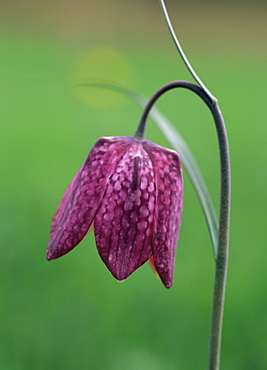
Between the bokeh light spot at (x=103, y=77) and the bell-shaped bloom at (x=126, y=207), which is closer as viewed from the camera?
the bell-shaped bloom at (x=126, y=207)

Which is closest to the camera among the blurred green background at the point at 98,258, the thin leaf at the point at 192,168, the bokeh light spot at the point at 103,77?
the thin leaf at the point at 192,168

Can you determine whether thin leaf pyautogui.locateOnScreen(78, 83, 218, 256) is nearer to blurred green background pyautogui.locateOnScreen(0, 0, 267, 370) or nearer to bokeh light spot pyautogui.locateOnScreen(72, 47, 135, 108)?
blurred green background pyautogui.locateOnScreen(0, 0, 267, 370)

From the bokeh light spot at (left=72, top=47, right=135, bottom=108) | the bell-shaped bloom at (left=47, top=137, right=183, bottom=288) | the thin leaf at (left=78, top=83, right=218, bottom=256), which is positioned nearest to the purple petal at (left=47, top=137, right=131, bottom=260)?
the bell-shaped bloom at (left=47, top=137, right=183, bottom=288)

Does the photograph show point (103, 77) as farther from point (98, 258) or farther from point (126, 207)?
point (126, 207)

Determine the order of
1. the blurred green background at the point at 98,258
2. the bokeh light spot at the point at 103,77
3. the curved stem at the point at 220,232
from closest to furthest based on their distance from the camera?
1. the curved stem at the point at 220,232
2. the blurred green background at the point at 98,258
3. the bokeh light spot at the point at 103,77

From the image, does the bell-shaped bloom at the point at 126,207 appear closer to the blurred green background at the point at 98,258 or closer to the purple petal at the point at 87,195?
the purple petal at the point at 87,195

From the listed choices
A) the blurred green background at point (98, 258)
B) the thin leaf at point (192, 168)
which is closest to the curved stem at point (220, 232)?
the thin leaf at point (192, 168)

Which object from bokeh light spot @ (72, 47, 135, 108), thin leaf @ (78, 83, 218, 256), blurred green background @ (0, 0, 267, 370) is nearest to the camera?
thin leaf @ (78, 83, 218, 256)
